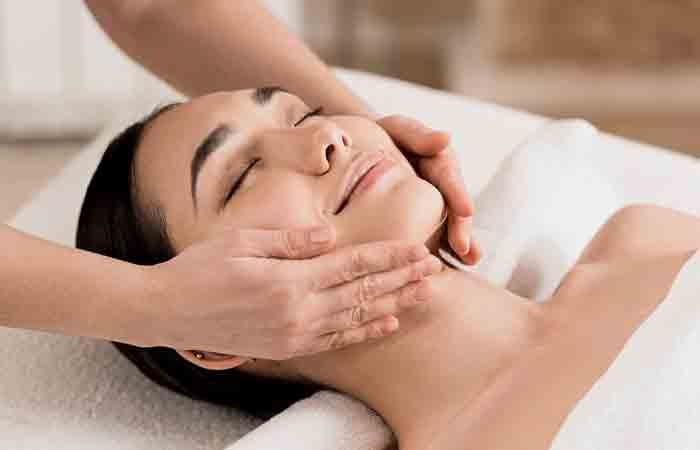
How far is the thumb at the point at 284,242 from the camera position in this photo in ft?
4.17

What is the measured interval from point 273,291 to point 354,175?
226 millimetres

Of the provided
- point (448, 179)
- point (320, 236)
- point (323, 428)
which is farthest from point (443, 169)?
point (323, 428)

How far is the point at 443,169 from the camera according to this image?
1495mm

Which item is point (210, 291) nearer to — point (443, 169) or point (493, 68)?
point (443, 169)

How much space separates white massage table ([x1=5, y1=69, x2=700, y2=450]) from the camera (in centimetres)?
146

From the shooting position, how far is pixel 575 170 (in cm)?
180

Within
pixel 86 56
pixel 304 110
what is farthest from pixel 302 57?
pixel 86 56

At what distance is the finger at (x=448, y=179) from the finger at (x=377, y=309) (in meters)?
0.15

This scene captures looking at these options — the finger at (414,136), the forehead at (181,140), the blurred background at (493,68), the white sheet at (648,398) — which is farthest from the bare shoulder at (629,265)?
the blurred background at (493,68)

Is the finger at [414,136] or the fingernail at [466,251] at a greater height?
the finger at [414,136]

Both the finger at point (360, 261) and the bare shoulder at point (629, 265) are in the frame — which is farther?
the bare shoulder at point (629, 265)

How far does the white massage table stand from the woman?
0.14ft

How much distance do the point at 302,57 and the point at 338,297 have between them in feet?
1.96

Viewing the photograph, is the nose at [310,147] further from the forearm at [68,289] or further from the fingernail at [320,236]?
the forearm at [68,289]
